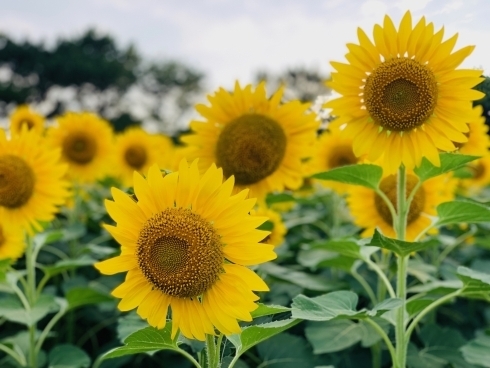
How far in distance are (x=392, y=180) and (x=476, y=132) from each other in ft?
1.69

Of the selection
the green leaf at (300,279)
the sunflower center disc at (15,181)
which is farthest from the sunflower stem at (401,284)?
the sunflower center disc at (15,181)

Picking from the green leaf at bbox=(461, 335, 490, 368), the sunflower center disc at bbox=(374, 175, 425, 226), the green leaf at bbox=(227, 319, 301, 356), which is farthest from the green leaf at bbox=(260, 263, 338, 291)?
the green leaf at bbox=(227, 319, 301, 356)

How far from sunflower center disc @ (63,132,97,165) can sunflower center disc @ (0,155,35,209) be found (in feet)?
7.03

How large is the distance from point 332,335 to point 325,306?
951mm

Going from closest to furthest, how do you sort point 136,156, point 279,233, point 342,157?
point 279,233
point 342,157
point 136,156

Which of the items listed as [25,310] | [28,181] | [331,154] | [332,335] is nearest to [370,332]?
[332,335]

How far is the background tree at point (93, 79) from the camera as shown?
3222 cm

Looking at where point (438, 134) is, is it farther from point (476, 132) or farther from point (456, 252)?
point (456, 252)

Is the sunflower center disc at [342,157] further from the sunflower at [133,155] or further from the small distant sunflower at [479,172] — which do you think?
the sunflower at [133,155]

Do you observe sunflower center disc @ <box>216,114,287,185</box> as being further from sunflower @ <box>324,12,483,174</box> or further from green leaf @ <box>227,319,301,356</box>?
green leaf @ <box>227,319,301,356</box>

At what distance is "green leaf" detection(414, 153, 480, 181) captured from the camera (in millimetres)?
2135

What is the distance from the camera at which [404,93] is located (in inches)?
84.8

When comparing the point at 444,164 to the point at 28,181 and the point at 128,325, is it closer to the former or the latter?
the point at 128,325

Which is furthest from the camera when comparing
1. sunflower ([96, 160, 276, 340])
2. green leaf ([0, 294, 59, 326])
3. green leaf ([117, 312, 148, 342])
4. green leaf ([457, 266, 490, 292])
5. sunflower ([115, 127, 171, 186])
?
sunflower ([115, 127, 171, 186])
